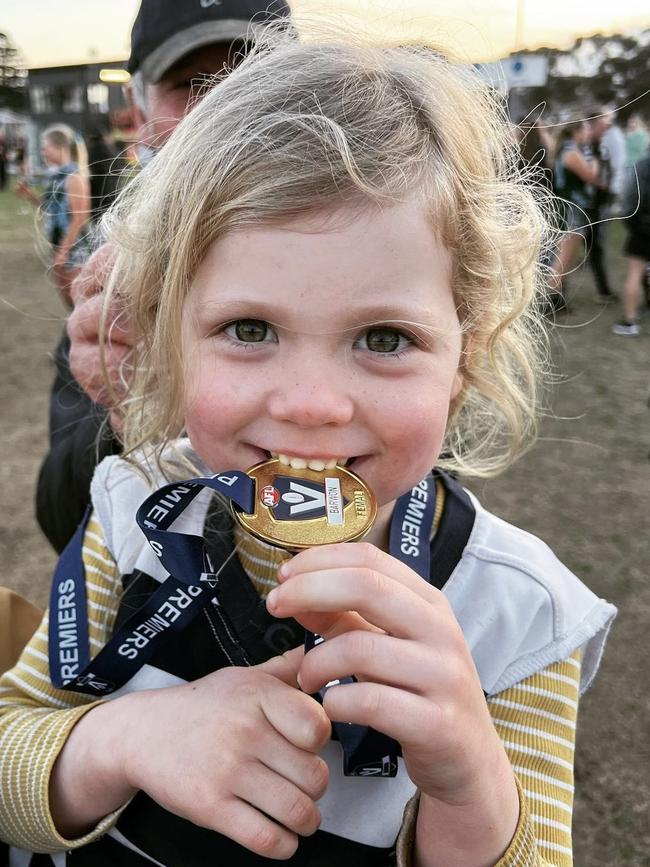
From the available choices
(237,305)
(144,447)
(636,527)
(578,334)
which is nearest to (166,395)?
(144,447)

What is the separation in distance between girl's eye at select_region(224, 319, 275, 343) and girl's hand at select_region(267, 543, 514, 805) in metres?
0.32

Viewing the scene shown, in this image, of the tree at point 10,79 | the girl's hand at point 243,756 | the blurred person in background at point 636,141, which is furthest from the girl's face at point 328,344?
the tree at point 10,79

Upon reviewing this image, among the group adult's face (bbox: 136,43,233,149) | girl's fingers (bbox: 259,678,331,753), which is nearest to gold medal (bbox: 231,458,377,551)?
girl's fingers (bbox: 259,678,331,753)

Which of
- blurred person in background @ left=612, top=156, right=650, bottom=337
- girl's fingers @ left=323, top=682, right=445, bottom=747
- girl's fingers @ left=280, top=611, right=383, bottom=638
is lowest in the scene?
blurred person in background @ left=612, top=156, right=650, bottom=337

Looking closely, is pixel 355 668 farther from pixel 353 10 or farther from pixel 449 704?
pixel 353 10

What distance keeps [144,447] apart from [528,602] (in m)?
0.77

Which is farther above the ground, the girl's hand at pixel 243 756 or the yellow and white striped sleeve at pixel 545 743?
the girl's hand at pixel 243 756

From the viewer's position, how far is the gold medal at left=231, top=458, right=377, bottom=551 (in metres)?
0.98

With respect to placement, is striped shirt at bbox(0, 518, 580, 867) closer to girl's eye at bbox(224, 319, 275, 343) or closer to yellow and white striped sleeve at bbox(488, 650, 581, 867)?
yellow and white striped sleeve at bbox(488, 650, 581, 867)

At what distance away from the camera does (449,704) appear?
2.81ft

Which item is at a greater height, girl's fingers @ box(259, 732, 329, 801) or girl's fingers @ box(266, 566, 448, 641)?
girl's fingers @ box(266, 566, 448, 641)

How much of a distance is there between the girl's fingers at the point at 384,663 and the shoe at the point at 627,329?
25.7 feet

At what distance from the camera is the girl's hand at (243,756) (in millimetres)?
1008

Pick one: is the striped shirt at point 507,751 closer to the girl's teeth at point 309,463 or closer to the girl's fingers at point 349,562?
the girl's teeth at point 309,463
